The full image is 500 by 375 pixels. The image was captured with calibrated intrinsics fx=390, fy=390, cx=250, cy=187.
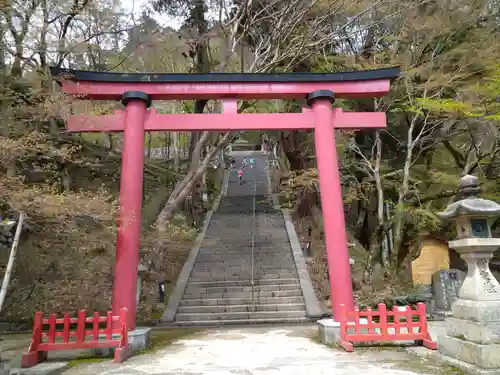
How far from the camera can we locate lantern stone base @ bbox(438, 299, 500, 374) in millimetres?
5059

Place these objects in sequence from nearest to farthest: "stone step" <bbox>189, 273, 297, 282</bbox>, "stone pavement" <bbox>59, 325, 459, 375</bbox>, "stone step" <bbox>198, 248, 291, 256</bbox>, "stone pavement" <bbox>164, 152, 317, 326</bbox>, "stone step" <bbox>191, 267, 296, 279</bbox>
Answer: "stone pavement" <bbox>59, 325, 459, 375</bbox>, "stone pavement" <bbox>164, 152, 317, 326</bbox>, "stone step" <bbox>189, 273, 297, 282</bbox>, "stone step" <bbox>191, 267, 296, 279</bbox>, "stone step" <bbox>198, 248, 291, 256</bbox>

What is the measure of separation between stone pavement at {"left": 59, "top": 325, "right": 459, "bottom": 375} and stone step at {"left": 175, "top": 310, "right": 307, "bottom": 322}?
234 centimetres

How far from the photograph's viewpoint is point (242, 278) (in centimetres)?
1271

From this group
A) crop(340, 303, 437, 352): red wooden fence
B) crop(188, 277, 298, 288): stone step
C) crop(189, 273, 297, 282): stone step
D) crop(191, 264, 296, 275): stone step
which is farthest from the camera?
crop(191, 264, 296, 275): stone step

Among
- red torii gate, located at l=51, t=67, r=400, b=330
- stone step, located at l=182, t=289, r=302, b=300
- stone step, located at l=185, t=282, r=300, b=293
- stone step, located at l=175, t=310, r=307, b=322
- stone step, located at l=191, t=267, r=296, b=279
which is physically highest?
red torii gate, located at l=51, t=67, r=400, b=330

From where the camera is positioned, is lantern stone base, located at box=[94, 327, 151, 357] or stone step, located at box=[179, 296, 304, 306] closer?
lantern stone base, located at box=[94, 327, 151, 357]

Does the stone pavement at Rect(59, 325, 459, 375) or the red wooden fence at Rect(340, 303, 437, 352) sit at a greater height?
the red wooden fence at Rect(340, 303, 437, 352)

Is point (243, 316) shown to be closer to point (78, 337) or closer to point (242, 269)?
point (242, 269)

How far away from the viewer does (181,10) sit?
15.0 m

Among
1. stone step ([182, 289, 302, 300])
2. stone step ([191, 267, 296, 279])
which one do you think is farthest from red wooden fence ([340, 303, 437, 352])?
stone step ([191, 267, 296, 279])

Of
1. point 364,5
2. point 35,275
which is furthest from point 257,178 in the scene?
point 35,275

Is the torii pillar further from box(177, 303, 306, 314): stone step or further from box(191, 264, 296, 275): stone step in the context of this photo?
box(191, 264, 296, 275): stone step

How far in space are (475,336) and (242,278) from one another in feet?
26.8

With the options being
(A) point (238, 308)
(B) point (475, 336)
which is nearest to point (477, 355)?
(B) point (475, 336)
